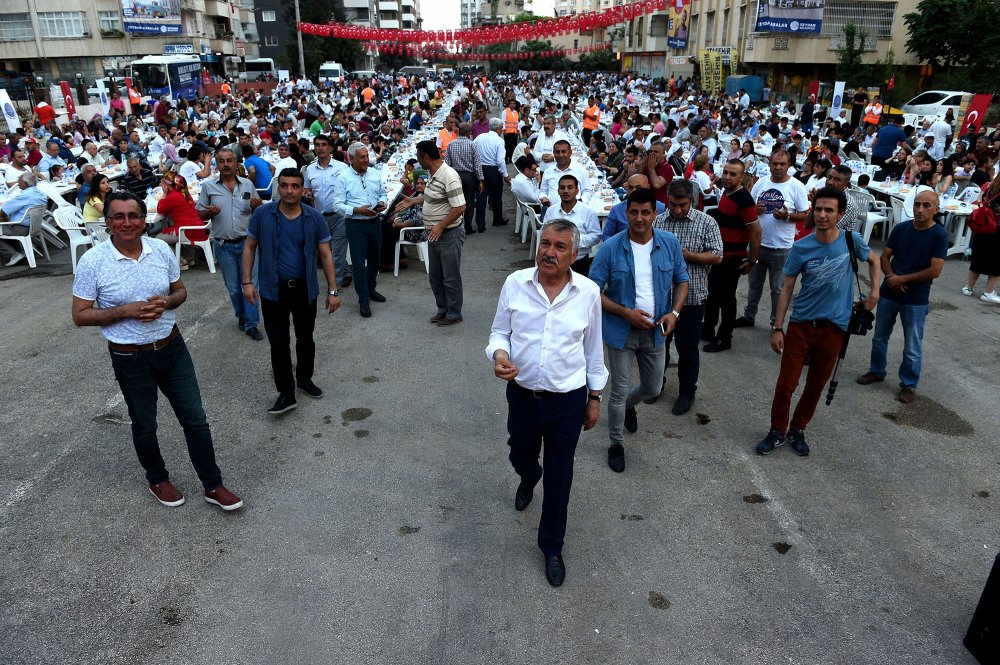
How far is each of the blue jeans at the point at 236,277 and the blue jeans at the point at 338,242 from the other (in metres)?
1.08

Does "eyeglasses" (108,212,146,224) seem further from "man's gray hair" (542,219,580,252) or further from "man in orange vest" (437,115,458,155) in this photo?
"man in orange vest" (437,115,458,155)

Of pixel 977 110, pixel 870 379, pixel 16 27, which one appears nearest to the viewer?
pixel 870 379

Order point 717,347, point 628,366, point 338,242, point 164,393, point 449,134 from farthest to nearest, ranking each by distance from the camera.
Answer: point 449,134 < point 338,242 < point 717,347 < point 628,366 < point 164,393

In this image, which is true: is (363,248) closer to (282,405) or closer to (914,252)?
(282,405)

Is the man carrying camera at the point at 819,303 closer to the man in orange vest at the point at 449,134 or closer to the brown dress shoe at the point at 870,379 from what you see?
the brown dress shoe at the point at 870,379

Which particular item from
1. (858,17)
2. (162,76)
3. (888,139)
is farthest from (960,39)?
(162,76)

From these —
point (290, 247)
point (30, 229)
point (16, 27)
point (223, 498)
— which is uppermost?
point (16, 27)

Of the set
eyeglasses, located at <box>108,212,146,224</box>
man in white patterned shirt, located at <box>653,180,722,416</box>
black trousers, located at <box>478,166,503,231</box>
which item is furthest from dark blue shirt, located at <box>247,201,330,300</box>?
black trousers, located at <box>478,166,503,231</box>

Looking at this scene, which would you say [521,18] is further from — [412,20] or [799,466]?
[799,466]

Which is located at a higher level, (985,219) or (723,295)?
(985,219)

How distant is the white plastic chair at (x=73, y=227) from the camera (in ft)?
28.6

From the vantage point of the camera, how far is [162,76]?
113 feet

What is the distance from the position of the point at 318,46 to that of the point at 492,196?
52.5 metres

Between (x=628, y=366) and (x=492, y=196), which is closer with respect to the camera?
(x=628, y=366)
